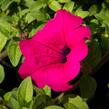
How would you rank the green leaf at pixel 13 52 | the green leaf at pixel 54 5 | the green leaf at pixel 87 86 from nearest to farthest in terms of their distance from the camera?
1. the green leaf at pixel 87 86
2. the green leaf at pixel 13 52
3. the green leaf at pixel 54 5

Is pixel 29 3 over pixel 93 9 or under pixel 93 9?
over

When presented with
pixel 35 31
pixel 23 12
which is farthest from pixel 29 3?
pixel 35 31

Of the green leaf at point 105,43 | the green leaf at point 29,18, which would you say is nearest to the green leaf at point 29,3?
the green leaf at point 29,18

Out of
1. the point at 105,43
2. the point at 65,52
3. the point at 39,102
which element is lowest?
the point at 105,43

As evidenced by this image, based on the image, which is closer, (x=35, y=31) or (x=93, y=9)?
(x=35, y=31)

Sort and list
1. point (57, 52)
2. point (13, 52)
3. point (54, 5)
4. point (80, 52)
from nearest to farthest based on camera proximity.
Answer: point (80, 52), point (57, 52), point (13, 52), point (54, 5)

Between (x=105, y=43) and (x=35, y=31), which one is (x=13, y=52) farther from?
(x=105, y=43)

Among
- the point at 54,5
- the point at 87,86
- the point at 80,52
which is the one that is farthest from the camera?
the point at 54,5

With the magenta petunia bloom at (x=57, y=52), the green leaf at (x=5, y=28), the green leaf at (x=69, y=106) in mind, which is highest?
the magenta petunia bloom at (x=57, y=52)

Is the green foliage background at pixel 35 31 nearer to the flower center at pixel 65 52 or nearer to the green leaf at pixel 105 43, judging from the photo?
the green leaf at pixel 105 43
